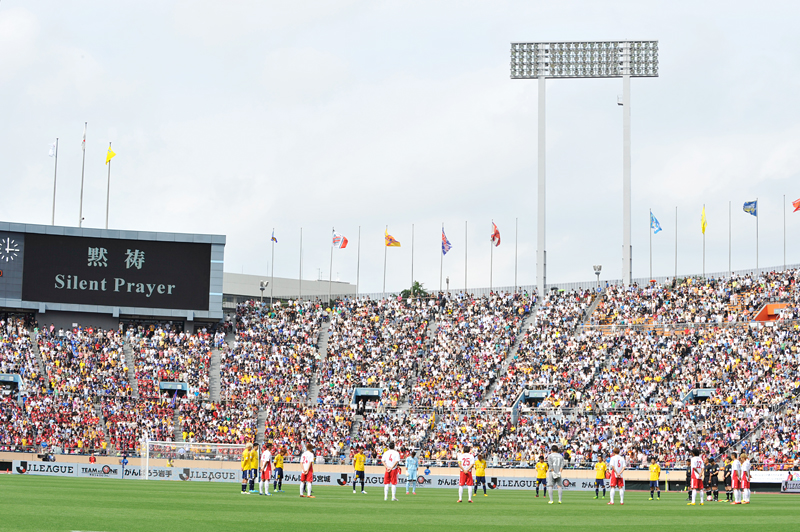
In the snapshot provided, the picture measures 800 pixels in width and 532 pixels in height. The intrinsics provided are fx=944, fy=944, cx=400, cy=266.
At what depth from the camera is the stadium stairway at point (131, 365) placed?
205 feet

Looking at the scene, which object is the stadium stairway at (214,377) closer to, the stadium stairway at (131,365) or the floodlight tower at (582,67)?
the stadium stairway at (131,365)

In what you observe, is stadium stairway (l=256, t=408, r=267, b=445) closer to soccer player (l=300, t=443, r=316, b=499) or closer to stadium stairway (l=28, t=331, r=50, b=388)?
stadium stairway (l=28, t=331, r=50, b=388)

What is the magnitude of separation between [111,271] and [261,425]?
1660cm

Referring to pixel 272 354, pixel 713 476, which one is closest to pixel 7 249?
pixel 272 354

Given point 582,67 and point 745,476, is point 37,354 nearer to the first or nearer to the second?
point 582,67

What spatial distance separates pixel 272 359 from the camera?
214 ft

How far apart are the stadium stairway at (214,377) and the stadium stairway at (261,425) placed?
10.1 feet

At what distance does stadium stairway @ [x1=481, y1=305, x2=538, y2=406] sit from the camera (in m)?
59.5

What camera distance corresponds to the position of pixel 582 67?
71812mm

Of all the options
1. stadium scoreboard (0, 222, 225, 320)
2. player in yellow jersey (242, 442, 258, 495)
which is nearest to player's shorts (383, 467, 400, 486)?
player in yellow jersey (242, 442, 258, 495)

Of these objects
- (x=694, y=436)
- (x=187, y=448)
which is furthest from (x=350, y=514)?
(x=694, y=436)

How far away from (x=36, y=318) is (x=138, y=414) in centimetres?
1272

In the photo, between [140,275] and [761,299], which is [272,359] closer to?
[140,275]

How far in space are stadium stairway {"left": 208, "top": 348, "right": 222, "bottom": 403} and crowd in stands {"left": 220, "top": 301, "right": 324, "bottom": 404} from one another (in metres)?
0.71
